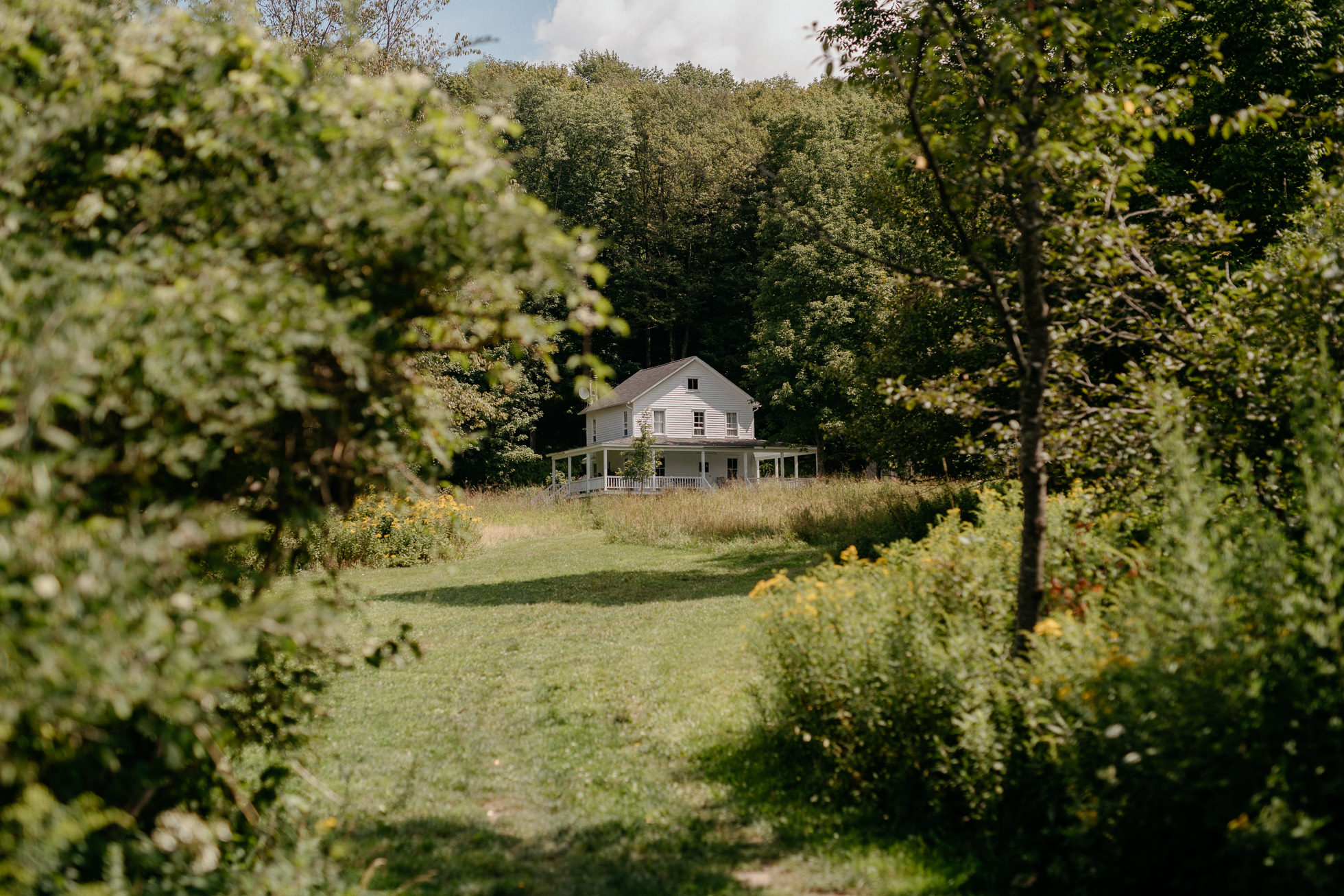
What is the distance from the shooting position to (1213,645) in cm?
311

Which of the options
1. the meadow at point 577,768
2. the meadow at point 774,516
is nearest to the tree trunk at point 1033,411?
the meadow at point 577,768

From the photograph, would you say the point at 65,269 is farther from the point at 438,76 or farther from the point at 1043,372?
the point at 438,76

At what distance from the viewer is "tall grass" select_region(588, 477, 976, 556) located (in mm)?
16562

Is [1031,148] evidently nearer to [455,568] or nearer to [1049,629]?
[1049,629]

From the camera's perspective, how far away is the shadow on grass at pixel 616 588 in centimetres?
1356

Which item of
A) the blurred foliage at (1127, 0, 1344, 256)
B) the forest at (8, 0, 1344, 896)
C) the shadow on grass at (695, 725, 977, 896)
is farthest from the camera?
the blurred foliage at (1127, 0, 1344, 256)

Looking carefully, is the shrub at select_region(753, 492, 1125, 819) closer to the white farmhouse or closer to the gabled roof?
the white farmhouse

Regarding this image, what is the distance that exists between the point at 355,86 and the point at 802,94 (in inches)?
2297

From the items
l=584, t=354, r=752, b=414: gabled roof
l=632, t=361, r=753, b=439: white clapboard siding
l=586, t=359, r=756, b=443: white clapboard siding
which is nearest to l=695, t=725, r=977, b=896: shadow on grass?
l=584, t=354, r=752, b=414: gabled roof

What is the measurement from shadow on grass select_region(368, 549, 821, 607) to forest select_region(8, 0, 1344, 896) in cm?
399

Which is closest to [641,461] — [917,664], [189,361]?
[917,664]

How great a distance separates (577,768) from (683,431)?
3858cm

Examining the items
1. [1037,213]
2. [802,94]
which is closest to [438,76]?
[1037,213]

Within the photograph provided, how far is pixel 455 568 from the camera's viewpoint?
17.8 feet
